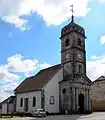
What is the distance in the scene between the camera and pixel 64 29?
4991cm

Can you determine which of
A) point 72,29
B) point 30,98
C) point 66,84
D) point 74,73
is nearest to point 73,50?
point 72,29

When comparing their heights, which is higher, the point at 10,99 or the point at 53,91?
the point at 53,91

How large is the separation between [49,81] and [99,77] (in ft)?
75.6

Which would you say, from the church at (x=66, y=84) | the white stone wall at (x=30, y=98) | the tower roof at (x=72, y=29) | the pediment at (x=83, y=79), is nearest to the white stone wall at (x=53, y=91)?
the church at (x=66, y=84)

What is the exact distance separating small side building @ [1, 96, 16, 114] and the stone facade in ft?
43.8

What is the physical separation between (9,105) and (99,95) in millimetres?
22499

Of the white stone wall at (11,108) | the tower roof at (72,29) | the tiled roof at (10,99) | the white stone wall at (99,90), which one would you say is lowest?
the white stone wall at (11,108)

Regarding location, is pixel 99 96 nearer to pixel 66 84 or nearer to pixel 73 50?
pixel 66 84

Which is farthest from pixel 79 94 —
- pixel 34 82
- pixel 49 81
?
pixel 34 82

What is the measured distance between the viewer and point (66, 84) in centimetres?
4488

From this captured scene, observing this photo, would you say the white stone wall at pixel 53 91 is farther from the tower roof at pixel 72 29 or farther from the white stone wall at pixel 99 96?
the white stone wall at pixel 99 96

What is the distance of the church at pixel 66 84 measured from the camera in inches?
1741

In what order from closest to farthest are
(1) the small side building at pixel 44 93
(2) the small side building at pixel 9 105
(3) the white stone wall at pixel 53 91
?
(1) the small side building at pixel 44 93 < (3) the white stone wall at pixel 53 91 < (2) the small side building at pixel 9 105

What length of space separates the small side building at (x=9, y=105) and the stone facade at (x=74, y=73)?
526 inches
